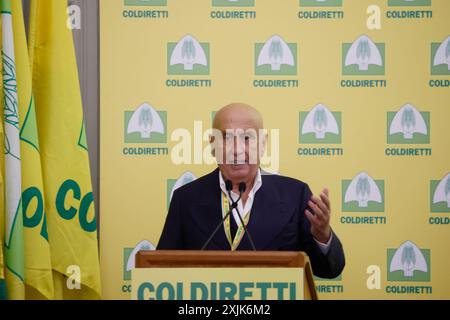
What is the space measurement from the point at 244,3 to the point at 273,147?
2.98ft

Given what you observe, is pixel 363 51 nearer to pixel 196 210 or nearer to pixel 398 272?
pixel 398 272

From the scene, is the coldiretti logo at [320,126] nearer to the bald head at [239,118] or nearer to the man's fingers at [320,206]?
the bald head at [239,118]

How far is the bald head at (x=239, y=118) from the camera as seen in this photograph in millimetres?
3266

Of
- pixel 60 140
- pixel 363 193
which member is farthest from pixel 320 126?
pixel 60 140

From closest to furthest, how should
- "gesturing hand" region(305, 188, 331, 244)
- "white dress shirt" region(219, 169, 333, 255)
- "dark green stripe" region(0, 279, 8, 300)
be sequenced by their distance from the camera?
1. "gesturing hand" region(305, 188, 331, 244)
2. "dark green stripe" region(0, 279, 8, 300)
3. "white dress shirt" region(219, 169, 333, 255)

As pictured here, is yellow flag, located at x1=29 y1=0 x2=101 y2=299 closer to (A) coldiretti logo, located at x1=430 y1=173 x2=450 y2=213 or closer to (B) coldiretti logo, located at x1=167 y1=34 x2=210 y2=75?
(B) coldiretti logo, located at x1=167 y1=34 x2=210 y2=75

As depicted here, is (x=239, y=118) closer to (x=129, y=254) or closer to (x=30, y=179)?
(x=30, y=179)

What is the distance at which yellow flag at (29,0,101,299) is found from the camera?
3445mm

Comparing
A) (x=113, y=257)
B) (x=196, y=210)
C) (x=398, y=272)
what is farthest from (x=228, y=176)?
(x=398, y=272)

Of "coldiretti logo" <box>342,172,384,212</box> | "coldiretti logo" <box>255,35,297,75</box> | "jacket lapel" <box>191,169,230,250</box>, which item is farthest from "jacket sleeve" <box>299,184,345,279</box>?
"coldiretti logo" <box>255,35,297,75</box>

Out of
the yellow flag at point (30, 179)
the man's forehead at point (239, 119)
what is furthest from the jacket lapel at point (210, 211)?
the yellow flag at point (30, 179)

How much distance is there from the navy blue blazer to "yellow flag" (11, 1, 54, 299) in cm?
59

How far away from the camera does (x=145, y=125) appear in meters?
4.17

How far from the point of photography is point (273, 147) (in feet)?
13.6
